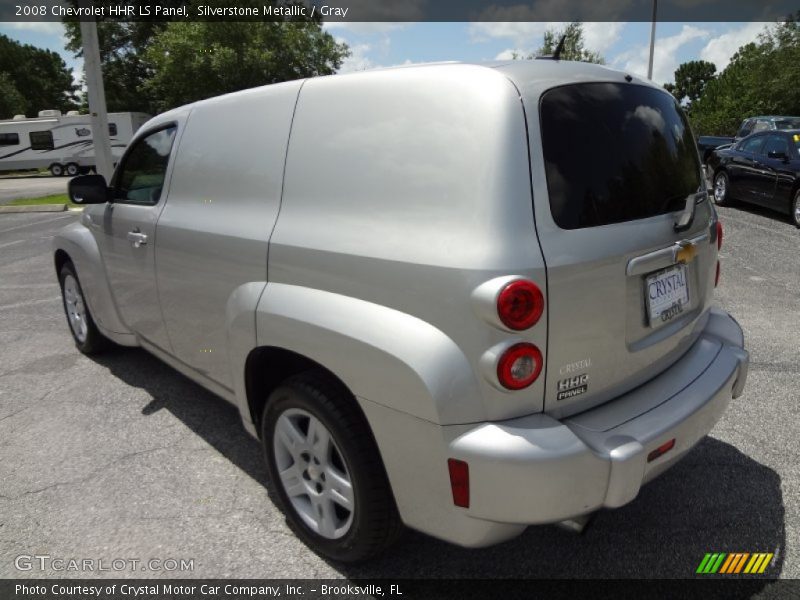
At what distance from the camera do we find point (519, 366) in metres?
1.79

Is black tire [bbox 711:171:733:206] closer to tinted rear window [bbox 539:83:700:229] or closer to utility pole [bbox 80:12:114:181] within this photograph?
tinted rear window [bbox 539:83:700:229]

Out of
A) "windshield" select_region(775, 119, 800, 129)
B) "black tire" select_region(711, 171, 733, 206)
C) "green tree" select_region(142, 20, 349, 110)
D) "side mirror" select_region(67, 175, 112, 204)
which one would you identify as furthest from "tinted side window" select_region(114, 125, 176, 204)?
"green tree" select_region(142, 20, 349, 110)

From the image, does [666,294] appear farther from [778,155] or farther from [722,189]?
[722,189]

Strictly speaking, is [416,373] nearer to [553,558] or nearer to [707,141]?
[553,558]

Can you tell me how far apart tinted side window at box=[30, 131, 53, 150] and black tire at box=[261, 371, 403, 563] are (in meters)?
34.7

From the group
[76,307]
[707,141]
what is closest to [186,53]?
[707,141]

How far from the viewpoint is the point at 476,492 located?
5.88ft

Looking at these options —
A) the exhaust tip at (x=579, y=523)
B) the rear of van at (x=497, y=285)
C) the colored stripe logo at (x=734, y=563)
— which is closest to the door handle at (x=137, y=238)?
the rear of van at (x=497, y=285)

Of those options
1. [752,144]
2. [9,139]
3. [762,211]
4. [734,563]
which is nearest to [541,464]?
[734,563]

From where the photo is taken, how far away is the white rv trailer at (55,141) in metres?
30.5

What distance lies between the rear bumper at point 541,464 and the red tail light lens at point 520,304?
1.02 ft

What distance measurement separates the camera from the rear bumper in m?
1.75

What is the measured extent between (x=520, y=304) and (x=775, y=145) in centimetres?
1106

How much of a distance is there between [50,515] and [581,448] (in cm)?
246
